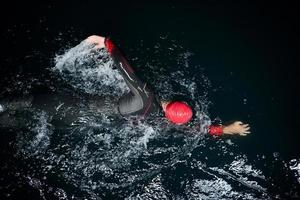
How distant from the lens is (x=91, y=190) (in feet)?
14.5

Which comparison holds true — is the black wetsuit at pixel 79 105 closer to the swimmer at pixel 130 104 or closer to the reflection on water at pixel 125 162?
the swimmer at pixel 130 104

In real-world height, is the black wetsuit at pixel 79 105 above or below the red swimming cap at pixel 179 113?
above

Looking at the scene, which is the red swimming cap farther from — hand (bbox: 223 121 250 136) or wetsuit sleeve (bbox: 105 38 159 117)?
hand (bbox: 223 121 250 136)

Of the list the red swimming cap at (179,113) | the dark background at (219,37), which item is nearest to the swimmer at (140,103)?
the red swimming cap at (179,113)

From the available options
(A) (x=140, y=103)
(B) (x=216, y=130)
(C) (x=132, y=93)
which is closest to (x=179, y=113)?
(A) (x=140, y=103)

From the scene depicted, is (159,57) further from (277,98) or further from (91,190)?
(91,190)

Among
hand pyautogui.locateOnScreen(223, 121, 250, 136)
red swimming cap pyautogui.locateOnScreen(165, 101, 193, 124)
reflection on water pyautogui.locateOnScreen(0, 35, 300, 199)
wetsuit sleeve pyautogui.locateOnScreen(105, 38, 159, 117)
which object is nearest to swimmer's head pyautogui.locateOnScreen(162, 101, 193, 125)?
red swimming cap pyautogui.locateOnScreen(165, 101, 193, 124)

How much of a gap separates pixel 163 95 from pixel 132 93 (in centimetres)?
134

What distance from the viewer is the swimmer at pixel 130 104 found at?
3.83 metres

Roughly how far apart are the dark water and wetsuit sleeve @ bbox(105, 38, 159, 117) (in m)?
0.61

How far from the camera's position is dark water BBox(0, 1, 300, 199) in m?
4.51

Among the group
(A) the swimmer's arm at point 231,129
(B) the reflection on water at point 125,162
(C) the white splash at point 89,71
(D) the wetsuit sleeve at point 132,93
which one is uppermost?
(C) the white splash at point 89,71

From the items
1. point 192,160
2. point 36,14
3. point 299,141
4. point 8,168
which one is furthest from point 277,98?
point 36,14

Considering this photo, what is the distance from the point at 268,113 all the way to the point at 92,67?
11.5ft
